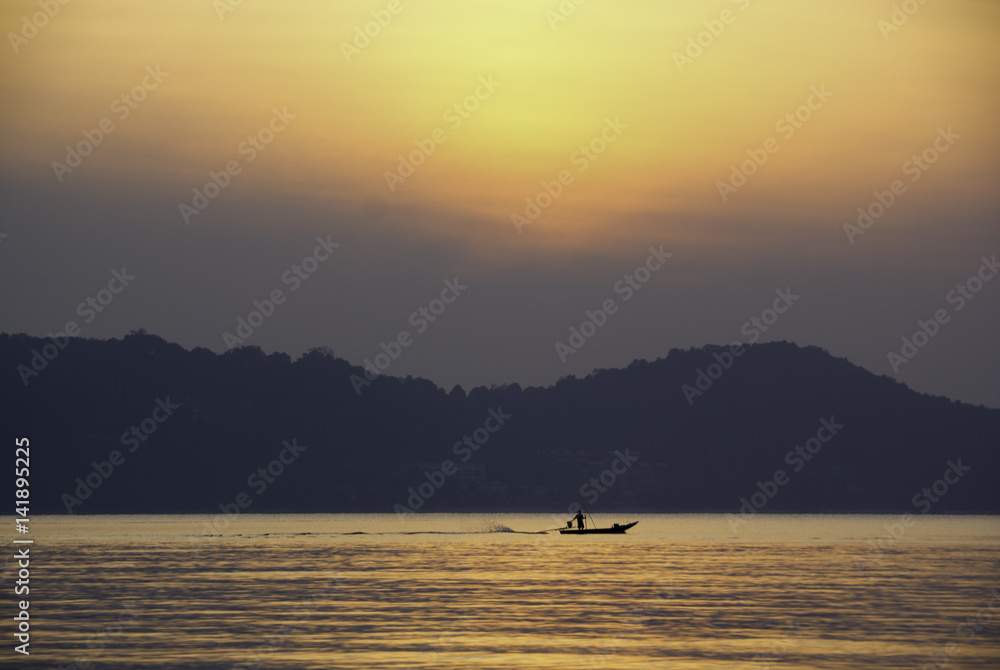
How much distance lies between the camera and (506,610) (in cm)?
5250

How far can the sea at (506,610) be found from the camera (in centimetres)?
4094

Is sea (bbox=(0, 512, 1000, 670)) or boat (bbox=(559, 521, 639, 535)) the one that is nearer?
sea (bbox=(0, 512, 1000, 670))

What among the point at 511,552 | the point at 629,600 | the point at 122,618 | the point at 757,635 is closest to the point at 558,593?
the point at 629,600

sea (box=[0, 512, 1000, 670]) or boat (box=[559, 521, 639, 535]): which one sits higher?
boat (box=[559, 521, 639, 535])

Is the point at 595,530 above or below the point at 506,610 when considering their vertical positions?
above

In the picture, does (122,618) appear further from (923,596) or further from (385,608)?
(923,596)

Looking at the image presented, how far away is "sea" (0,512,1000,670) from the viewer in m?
40.9

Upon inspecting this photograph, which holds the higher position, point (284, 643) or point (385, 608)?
point (385, 608)

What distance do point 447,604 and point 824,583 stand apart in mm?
22684

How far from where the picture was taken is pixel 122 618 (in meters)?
51.0

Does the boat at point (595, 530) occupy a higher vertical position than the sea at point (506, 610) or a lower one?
higher

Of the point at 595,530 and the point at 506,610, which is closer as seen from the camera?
the point at 506,610

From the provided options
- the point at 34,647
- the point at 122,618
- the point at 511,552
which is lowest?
the point at 34,647

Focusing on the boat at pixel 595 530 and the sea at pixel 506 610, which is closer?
the sea at pixel 506 610
